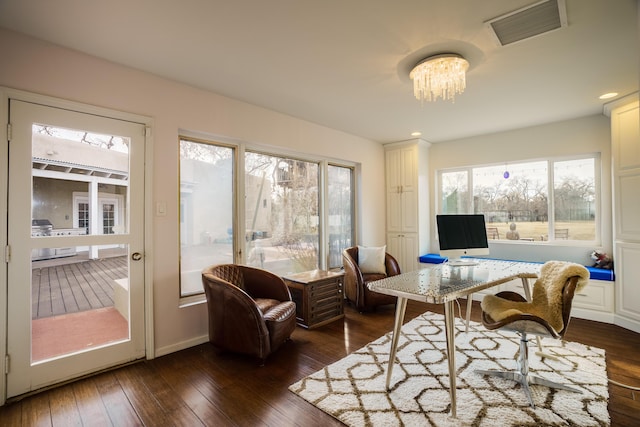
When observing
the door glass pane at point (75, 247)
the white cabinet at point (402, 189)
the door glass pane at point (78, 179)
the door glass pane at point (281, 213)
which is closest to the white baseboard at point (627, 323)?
the white cabinet at point (402, 189)

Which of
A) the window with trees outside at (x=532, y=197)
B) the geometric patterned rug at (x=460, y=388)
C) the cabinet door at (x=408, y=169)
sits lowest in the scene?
the geometric patterned rug at (x=460, y=388)

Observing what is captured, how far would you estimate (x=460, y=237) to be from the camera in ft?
9.95

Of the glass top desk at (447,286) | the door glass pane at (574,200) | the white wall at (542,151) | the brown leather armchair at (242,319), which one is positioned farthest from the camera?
the door glass pane at (574,200)

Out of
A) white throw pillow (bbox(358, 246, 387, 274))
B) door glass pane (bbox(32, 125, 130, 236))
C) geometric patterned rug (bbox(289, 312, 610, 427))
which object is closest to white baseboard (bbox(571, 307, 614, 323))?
geometric patterned rug (bbox(289, 312, 610, 427))

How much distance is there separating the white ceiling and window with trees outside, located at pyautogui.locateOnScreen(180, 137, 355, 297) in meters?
0.81

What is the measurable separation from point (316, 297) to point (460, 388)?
176 centimetres

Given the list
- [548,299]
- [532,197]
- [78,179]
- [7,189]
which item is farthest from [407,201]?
[7,189]

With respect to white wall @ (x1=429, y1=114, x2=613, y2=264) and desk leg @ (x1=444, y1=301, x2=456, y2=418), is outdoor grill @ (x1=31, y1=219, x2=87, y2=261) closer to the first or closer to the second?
desk leg @ (x1=444, y1=301, x2=456, y2=418)

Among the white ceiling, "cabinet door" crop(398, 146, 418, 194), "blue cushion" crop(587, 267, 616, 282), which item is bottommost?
"blue cushion" crop(587, 267, 616, 282)

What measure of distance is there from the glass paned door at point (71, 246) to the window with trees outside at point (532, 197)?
4.82 m

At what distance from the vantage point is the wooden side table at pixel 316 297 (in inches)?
137

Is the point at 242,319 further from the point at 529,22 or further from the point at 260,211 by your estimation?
the point at 529,22

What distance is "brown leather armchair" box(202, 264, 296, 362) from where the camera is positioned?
2.57 m

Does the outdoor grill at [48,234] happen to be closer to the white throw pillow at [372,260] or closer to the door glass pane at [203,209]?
the door glass pane at [203,209]
